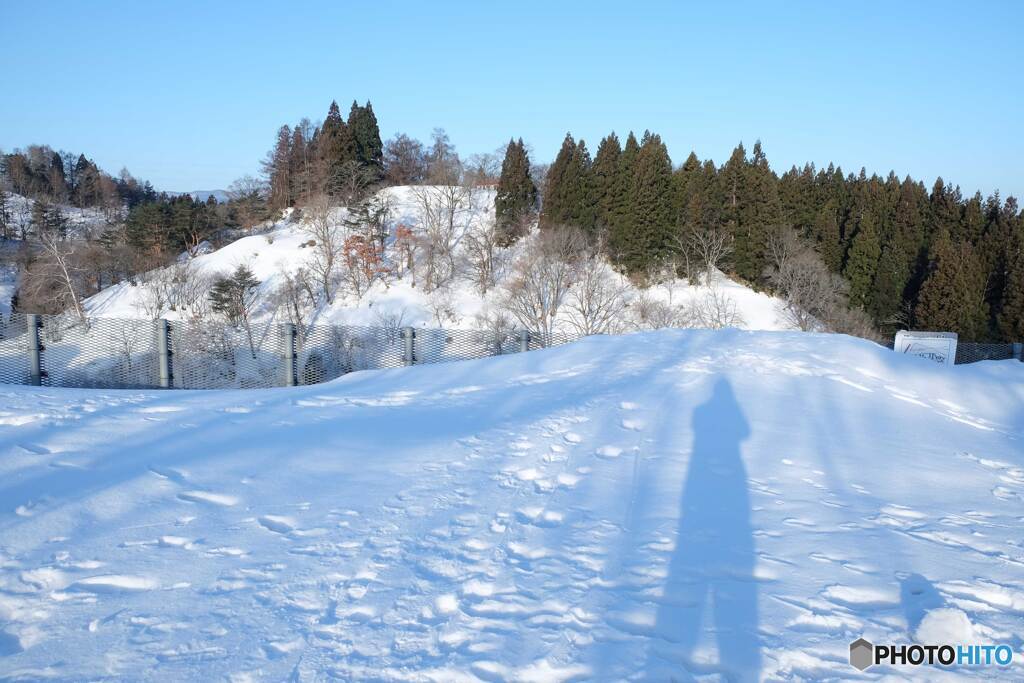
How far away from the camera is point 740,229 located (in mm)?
42750

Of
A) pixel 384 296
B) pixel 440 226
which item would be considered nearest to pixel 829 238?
pixel 440 226

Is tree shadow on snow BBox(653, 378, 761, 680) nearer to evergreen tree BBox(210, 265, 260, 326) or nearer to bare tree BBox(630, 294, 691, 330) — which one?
bare tree BBox(630, 294, 691, 330)

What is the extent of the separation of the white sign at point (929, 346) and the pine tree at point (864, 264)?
28.8m

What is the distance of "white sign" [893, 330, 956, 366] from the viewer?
44.5 feet

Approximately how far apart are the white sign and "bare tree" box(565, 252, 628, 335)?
15.4 meters

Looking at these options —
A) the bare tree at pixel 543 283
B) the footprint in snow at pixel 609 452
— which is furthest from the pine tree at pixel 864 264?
the footprint in snow at pixel 609 452

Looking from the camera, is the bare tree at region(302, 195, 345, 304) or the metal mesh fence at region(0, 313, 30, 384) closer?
the metal mesh fence at region(0, 313, 30, 384)

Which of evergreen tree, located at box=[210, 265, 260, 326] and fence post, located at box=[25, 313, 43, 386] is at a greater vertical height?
evergreen tree, located at box=[210, 265, 260, 326]

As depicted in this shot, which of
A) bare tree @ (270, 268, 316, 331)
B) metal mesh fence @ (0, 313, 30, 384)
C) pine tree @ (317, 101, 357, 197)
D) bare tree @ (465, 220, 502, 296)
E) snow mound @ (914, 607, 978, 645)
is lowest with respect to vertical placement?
snow mound @ (914, 607, 978, 645)

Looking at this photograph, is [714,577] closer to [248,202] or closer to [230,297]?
[230,297]

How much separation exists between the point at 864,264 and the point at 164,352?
42.0 metres

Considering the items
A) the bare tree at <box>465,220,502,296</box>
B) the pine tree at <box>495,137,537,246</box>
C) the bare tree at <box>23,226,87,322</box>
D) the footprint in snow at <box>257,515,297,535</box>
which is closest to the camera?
the footprint in snow at <box>257,515,297,535</box>

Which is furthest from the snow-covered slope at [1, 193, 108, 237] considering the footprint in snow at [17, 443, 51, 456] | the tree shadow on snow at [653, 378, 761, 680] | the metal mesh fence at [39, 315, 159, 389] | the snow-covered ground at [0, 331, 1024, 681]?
the tree shadow on snow at [653, 378, 761, 680]

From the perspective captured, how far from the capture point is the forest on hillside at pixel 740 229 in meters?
35.0
